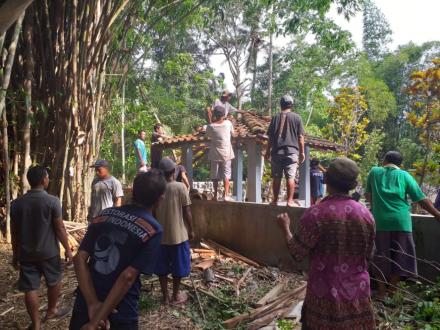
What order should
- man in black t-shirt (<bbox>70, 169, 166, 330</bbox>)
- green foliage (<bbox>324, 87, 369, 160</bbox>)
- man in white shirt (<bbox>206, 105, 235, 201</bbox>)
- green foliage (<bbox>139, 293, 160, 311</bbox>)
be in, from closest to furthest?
man in black t-shirt (<bbox>70, 169, 166, 330</bbox>), green foliage (<bbox>139, 293, 160, 311</bbox>), man in white shirt (<bbox>206, 105, 235, 201</bbox>), green foliage (<bbox>324, 87, 369, 160</bbox>)

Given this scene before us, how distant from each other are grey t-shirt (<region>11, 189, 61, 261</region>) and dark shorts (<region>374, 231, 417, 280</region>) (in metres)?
3.29

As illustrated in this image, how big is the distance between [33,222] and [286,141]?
361 centimetres

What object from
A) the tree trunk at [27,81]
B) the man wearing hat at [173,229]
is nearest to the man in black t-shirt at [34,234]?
the man wearing hat at [173,229]

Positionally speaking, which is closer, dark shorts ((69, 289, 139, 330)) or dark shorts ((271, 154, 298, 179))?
dark shorts ((69, 289, 139, 330))

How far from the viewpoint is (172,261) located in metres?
5.01

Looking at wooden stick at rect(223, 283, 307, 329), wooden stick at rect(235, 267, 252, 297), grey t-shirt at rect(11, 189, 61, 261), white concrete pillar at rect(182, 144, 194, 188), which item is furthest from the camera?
white concrete pillar at rect(182, 144, 194, 188)

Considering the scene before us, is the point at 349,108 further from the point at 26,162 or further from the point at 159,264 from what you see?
the point at 159,264

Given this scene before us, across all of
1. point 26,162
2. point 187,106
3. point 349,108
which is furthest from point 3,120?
point 187,106

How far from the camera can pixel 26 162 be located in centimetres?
763

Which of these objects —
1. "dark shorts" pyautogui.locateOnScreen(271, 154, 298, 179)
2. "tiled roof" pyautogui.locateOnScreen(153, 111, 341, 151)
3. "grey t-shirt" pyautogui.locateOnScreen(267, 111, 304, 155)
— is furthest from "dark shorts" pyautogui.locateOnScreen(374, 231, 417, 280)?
"tiled roof" pyautogui.locateOnScreen(153, 111, 341, 151)

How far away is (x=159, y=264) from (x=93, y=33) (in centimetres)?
522

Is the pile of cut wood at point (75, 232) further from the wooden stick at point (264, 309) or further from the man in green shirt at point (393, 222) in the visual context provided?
the man in green shirt at point (393, 222)

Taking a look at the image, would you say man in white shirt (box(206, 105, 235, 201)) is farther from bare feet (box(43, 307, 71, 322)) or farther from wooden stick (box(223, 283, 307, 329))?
bare feet (box(43, 307, 71, 322))

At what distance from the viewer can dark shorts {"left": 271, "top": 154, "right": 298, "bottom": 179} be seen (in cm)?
647
